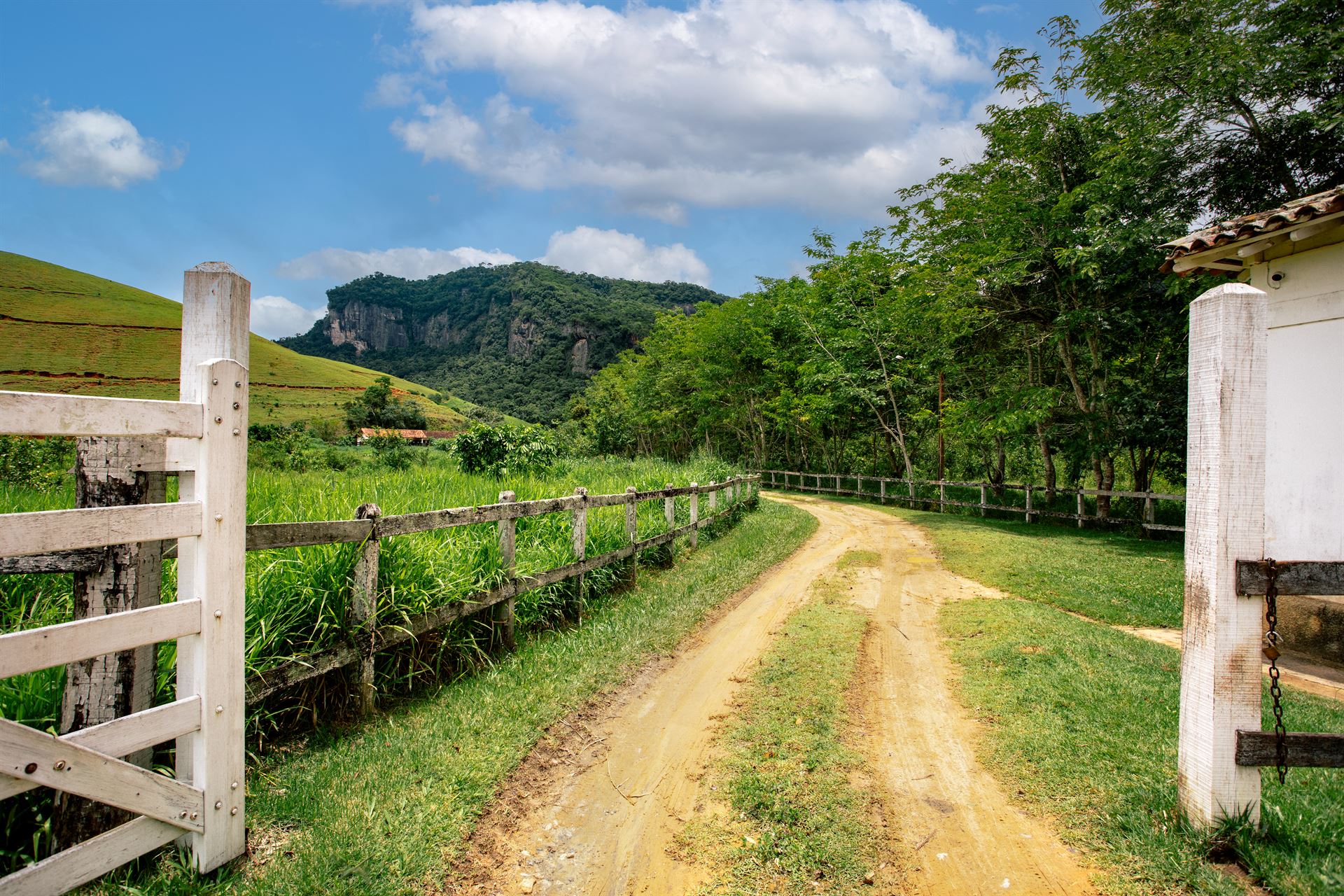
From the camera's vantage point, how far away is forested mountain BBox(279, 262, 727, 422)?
10031cm

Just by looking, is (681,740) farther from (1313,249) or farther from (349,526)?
(1313,249)

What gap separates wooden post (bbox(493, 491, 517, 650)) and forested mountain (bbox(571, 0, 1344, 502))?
1070 centimetres

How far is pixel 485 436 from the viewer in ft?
39.5

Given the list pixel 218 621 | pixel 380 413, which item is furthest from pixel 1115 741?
pixel 380 413

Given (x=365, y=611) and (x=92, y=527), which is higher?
(x=92, y=527)

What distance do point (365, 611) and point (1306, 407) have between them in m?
8.21

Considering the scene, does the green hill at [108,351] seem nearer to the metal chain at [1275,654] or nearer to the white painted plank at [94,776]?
the white painted plank at [94,776]

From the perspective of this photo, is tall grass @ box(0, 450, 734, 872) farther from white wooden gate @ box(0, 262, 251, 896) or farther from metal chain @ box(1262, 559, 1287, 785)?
metal chain @ box(1262, 559, 1287, 785)

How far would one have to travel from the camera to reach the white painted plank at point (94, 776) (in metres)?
1.89

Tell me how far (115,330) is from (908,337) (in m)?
44.4

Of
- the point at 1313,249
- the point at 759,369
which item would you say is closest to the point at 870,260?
the point at 759,369

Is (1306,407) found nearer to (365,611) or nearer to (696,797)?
(696,797)

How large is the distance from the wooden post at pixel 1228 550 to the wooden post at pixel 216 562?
4.04m

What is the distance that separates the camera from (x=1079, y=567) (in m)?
10.4
